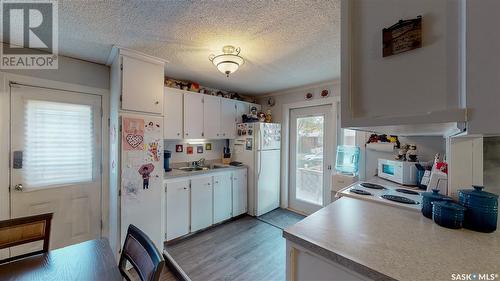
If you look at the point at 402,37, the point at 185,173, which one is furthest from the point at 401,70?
the point at 185,173

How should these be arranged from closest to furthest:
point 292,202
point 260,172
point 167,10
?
point 167,10, point 260,172, point 292,202

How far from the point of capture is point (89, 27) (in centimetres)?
165

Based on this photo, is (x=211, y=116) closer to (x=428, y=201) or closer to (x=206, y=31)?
(x=206, y=31)

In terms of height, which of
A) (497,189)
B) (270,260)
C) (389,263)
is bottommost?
(270,260)

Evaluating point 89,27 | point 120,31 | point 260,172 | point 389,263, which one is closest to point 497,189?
point 389,263

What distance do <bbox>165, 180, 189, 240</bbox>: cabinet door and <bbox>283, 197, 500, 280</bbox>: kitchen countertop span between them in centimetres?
202

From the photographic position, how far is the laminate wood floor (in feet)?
6.68

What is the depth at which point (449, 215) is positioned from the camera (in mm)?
977

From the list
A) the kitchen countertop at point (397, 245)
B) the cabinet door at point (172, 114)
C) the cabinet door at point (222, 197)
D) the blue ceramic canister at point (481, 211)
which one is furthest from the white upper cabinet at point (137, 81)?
the blue ceramic canister at point (481, 211)

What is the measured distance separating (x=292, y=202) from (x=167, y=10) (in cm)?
344

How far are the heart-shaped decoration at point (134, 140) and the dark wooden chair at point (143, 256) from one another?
3.99 ft

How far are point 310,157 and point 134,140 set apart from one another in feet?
8.97

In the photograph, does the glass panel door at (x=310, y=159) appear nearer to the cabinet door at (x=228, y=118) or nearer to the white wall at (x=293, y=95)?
the white wall at (x=293, y=95)

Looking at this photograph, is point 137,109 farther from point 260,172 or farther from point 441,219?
point 441,219
